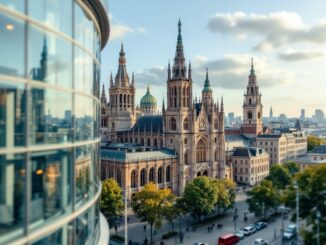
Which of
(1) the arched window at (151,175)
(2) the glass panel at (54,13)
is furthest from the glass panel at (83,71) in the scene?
(1) the arched window at (151,175)

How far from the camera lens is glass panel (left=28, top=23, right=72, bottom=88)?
11.0 meters

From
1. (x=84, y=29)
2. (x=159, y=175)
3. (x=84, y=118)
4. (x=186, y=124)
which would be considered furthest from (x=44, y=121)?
(x=186, y=124)

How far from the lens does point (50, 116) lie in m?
12.0

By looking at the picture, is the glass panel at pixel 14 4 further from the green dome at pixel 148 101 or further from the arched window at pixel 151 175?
the green dome at pixel 148 101

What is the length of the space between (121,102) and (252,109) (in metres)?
52.3

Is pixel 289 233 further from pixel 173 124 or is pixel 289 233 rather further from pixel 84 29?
pixel 84 29

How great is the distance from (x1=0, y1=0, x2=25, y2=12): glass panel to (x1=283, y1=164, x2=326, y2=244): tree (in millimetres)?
26538

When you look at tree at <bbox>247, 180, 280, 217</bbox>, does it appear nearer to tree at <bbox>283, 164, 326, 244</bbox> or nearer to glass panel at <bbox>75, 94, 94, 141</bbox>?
tree at <bbox>283, 164, 326, 244</bbox>

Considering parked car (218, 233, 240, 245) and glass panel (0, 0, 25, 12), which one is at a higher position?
glass panel (0, 0, 25, 12)

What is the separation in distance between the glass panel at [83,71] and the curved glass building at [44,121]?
4cm

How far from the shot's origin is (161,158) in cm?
9144

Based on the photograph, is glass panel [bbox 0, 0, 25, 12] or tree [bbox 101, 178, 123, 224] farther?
tree [bbox 101, 178, 123, 224]

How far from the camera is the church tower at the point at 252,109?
14569 centimetres

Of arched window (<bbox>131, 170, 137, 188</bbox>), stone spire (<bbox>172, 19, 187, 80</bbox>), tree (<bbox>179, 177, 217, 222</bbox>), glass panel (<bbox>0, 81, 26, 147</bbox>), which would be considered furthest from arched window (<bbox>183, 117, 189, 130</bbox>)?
glass panel (<bbox>0, 81, 26, 147</bbox>)
